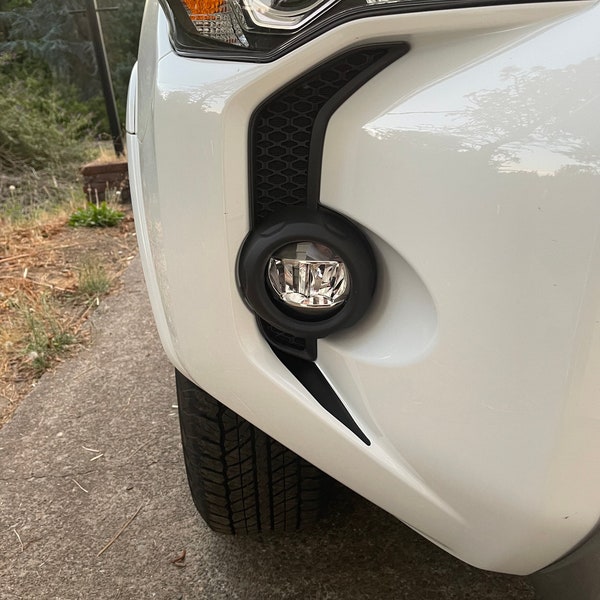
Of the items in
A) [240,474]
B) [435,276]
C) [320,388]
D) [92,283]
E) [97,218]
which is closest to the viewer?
[435,276]

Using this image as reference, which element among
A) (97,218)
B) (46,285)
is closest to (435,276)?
(46,285)

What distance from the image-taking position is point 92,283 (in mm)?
3068

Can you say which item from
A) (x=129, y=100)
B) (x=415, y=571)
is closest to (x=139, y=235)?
(x=129, y=100)

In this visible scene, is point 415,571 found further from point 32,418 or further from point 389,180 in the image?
point 32,418

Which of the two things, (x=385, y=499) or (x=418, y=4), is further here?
(x=385, y=499)

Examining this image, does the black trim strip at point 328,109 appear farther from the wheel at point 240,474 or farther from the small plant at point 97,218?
the small plant at point 97,218

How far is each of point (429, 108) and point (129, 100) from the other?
0.74 m

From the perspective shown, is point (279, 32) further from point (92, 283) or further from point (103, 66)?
point (103, 66)

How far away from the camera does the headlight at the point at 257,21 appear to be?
69 centimetres

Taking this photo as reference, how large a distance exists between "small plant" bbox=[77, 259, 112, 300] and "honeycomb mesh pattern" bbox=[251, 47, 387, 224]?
2.39 metres

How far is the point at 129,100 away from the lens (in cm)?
120

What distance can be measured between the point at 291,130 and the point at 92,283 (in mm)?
2499

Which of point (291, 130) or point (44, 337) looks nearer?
point (291, 130)

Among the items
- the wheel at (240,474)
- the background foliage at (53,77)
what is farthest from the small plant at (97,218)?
the background foliage at (53,77)
